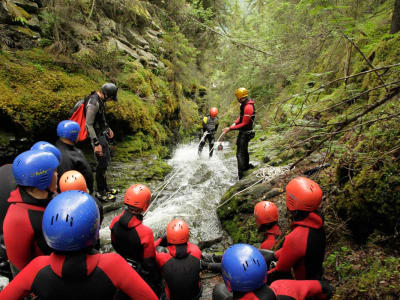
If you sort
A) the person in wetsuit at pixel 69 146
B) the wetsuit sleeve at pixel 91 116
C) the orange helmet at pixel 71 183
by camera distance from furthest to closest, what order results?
the wetsuit sleeve at pixel 91 116, the person in wetsuit at pixel 69 146, the orange helmet at pixel 71 183

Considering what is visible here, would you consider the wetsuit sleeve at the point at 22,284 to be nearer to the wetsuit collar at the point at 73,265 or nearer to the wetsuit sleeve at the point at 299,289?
the wetsuit collar at the point at 73,265

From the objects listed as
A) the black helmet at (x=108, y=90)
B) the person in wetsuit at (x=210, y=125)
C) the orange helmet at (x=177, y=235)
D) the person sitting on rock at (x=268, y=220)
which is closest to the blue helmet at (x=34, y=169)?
the orange helmet at (x=177, y=235)

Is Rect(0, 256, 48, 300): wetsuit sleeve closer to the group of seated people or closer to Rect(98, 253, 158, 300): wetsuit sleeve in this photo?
the group of seated people

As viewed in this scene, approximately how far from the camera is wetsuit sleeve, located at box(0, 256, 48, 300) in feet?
5.16

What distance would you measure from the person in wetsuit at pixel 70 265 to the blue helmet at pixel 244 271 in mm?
844

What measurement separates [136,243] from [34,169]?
1.63 meters

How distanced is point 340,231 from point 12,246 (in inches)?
164

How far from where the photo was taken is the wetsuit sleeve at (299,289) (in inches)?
81.0

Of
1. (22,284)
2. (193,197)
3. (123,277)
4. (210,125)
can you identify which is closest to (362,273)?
(123,277)

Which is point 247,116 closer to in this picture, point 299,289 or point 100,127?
point 100,127

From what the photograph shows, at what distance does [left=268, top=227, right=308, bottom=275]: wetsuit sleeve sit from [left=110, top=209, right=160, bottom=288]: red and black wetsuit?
179 centimetres

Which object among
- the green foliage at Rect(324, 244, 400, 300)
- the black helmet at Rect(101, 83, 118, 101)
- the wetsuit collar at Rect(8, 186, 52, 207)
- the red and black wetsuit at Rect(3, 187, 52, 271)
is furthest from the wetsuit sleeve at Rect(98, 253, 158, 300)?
the black helmet at Rect(101, 83, 118, 101)

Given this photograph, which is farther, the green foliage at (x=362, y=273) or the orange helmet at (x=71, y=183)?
the orange helmet at (x=71, y=183)

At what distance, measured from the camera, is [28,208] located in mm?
2264
